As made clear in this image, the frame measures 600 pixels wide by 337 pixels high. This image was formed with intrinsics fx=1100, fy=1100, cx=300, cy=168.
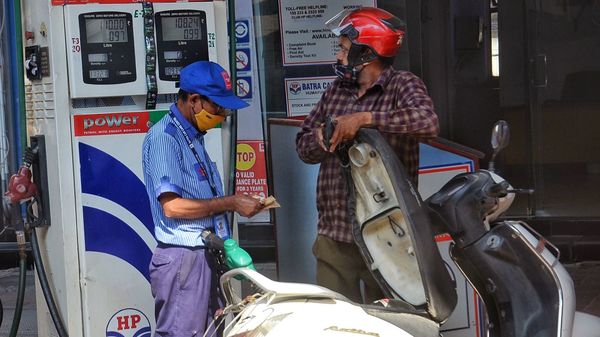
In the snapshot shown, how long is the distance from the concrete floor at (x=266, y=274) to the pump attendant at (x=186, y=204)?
295 centimetres

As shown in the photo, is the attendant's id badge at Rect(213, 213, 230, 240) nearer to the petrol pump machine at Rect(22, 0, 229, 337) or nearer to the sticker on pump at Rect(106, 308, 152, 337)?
the petrol pump machine at Rect(22, 0, 229, 337)

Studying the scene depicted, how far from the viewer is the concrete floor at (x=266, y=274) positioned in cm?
709

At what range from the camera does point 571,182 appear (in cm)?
845

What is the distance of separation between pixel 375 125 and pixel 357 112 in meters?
0.19

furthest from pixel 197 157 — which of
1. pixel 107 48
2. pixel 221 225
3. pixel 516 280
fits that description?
pixel 516 280

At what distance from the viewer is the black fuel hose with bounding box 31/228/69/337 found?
17.6ft

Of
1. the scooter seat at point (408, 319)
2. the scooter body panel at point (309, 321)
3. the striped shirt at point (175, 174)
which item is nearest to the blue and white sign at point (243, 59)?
the striped shirt at point (175, 174)

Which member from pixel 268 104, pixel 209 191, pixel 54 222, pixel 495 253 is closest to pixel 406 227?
pixel 495 253

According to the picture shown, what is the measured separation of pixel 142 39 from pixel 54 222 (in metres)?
1.00

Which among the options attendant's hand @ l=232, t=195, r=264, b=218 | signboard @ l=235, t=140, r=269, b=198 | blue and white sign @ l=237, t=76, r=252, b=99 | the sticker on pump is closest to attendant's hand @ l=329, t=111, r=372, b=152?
attendant's hand @ l=232, t=195, r=264, b=218

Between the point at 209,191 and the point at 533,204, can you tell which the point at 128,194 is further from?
the point at 533,204

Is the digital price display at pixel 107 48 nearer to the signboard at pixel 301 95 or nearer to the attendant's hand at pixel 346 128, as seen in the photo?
the attendant's hand at pixel 346 128

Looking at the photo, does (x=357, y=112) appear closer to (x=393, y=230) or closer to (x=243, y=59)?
(x=393, y=230)

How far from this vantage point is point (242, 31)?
795 centimetres
